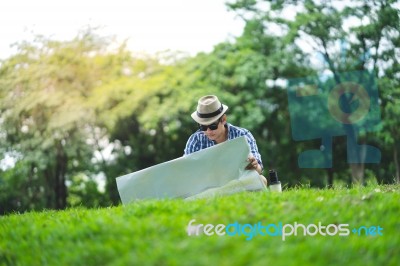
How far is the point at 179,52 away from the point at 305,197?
615 inches

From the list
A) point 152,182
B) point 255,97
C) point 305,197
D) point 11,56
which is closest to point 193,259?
point 305,197

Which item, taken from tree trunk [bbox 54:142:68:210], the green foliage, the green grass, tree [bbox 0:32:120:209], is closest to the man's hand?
the green grass

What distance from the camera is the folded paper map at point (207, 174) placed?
4.94 m

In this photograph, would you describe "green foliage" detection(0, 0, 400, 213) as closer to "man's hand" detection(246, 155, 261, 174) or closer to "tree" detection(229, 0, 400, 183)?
"tree" detection(229, 0, 400, 183)

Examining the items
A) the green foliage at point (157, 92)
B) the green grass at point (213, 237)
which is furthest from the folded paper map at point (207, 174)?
the green foliage at point (157, 92)

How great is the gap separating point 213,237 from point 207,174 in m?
1.89

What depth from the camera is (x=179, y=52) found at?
19484 millimetres

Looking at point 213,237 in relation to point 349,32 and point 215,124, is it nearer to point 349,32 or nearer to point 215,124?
point 215,124

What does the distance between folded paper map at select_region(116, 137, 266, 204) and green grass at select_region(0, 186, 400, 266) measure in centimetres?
46

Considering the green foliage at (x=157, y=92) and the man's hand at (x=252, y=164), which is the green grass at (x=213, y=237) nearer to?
the man's hand at (x=252, y=164)

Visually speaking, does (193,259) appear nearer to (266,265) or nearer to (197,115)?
(266,265)

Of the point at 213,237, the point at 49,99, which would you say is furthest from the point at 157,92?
the point at 213,237

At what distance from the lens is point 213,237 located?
3092 millimetres

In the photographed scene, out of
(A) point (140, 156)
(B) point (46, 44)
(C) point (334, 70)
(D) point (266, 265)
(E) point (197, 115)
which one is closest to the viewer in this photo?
(D) point (266, 265)
